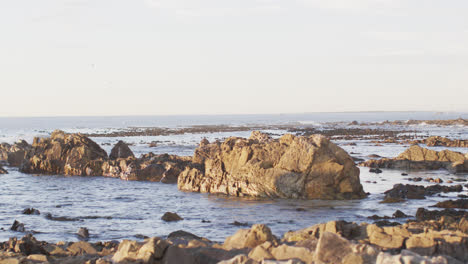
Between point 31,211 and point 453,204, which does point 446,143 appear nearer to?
point 453,204

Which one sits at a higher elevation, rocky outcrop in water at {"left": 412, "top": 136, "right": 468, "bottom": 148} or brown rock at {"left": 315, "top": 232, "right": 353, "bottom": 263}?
brown rock at {"left": 315, "top": 232, "right": 353, "bottom": 263}

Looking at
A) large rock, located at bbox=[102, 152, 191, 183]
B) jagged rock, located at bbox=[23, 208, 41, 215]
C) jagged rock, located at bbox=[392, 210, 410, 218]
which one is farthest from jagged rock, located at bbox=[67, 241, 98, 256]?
large rock, located at bbox=[102, 152, 191, 183]

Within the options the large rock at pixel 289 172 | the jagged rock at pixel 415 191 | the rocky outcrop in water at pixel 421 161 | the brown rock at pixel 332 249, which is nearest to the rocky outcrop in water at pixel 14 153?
the large rock at pixel 289 172

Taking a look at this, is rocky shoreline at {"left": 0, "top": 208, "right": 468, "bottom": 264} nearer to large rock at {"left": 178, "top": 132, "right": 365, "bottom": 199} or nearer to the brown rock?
the brown rock

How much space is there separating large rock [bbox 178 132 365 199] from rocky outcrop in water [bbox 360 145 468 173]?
1469cm

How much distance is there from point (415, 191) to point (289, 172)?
767 centimetres

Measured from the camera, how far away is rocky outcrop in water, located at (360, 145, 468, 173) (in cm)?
4347

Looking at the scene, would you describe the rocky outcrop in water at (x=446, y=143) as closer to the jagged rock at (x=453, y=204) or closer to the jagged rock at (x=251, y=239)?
the jagged rock at (x=453, y=204)

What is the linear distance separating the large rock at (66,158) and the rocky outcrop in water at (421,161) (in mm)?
25271

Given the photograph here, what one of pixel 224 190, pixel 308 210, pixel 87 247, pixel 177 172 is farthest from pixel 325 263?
pixel 177 172

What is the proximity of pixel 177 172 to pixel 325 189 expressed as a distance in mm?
14456

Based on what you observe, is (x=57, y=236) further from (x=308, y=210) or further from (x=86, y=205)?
(x=308, y=210)

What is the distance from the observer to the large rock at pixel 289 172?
3042 centimetres

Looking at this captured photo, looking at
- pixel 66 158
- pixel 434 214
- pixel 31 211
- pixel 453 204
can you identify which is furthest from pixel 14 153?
pixel 434 214
